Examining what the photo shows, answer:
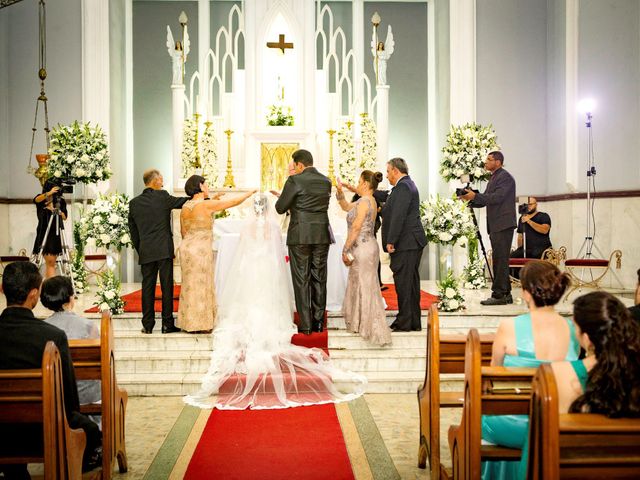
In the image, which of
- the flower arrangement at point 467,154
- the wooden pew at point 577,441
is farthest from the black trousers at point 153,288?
the wooden pew at point 577,441

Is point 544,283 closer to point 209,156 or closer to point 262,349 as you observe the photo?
point 262,349

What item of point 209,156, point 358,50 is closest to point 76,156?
point 209,156

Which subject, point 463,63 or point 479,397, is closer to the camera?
point 479,397

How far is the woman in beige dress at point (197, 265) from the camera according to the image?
25.1 ft

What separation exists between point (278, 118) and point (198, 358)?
6.56 metres

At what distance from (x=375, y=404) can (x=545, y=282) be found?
298 cm

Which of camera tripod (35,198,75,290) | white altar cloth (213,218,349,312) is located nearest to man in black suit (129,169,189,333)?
white altar cloth (213,218,349,312)

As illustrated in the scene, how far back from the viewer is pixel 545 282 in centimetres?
370

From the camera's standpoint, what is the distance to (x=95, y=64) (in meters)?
12.8

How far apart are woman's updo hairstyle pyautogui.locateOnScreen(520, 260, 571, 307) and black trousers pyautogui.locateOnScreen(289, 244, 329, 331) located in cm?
393

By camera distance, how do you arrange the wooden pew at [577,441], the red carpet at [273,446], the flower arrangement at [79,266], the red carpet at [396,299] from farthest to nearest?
the flower arrangement at [79,266] → the red carpet at [396,299] → the red carpet at [273,446] → the wooden pew at [577,441]

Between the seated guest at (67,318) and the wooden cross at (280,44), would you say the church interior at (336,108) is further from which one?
the seated guest at (67,318)

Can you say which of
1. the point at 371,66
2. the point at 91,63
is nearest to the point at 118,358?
the point at 91,63

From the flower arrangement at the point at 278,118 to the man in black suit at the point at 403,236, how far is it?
5.49 metres
